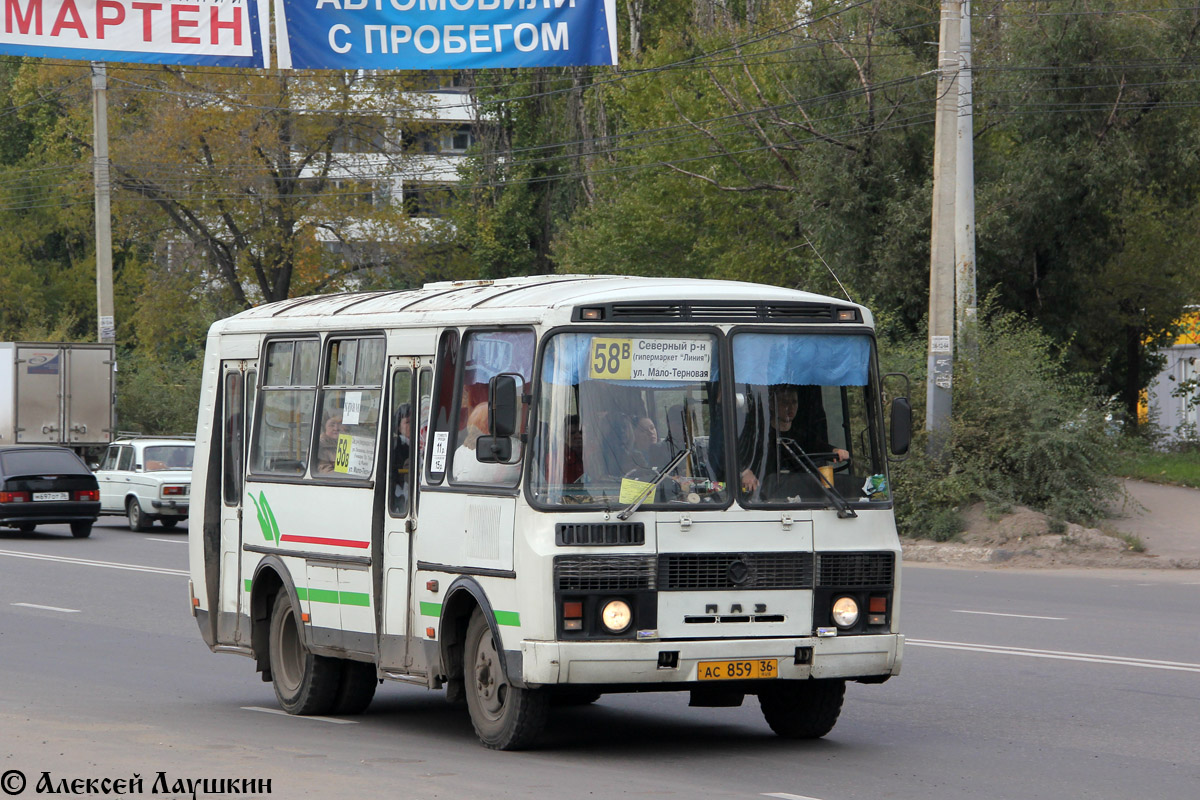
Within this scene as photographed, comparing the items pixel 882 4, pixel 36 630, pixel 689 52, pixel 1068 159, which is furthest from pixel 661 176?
pixel 36 630

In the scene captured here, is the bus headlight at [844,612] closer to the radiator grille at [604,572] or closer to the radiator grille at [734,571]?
the radiator grille at [734,571]

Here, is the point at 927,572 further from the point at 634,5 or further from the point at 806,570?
the point at 634,5

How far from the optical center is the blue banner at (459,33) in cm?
1736

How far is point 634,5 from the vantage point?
54.7m

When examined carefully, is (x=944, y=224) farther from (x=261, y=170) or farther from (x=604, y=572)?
(x=261, y=170)

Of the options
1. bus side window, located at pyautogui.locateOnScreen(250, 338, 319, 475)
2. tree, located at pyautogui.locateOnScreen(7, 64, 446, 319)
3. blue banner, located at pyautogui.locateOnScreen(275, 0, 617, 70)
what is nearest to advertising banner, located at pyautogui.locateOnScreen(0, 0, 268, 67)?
blue banner, located at pyautogui.locateOnScreen(275, 0, 617, 70)

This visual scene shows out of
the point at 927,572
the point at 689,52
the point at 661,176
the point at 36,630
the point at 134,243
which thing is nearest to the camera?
the point at 36,630

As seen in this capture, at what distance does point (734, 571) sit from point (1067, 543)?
15350mm

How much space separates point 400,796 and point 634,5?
161 feet

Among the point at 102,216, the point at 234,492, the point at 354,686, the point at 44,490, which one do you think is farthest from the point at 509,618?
the point at 102,216

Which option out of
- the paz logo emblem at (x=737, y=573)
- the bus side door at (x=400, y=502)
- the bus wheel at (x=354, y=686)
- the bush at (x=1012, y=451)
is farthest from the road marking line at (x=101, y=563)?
the paz logo emblem at (x=737, y=573)

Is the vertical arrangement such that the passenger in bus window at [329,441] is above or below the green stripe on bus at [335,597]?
above

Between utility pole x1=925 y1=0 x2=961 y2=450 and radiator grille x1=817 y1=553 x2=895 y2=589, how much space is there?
15.2 meters

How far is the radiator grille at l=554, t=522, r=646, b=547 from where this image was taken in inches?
343
